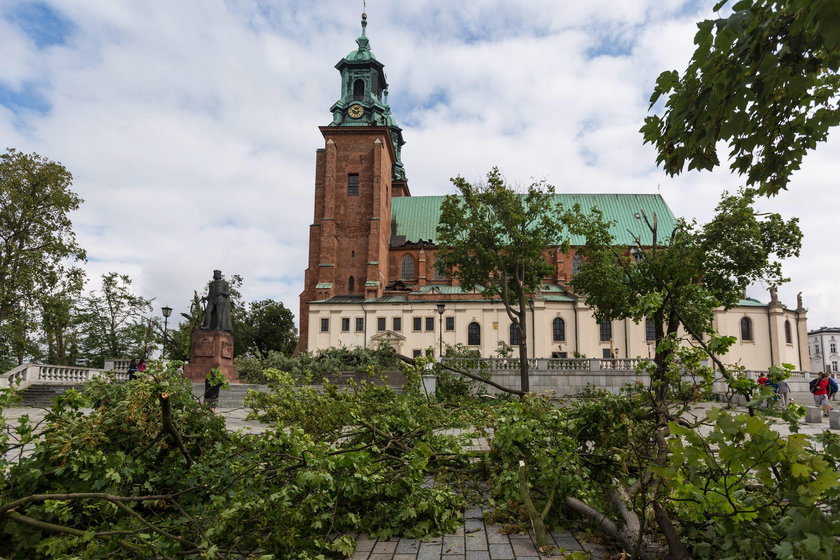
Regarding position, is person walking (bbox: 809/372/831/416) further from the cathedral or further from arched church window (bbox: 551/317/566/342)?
arched church window (bbox: 551/317/566/342)

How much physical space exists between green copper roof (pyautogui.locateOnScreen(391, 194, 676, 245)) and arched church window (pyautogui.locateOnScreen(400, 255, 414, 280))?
7.34 feet

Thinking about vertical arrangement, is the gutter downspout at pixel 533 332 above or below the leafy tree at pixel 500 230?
below

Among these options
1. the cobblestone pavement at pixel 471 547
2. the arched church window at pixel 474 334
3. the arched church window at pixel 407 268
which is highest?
the arched church window at pixel 407 268

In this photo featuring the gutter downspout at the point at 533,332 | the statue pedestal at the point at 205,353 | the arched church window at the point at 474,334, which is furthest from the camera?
the arched church window at the point at 474,334

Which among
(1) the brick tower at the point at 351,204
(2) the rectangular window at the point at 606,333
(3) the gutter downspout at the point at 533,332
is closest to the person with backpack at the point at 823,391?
(3) the gutter downspout at the point at 533,332

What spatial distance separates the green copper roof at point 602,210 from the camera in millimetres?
57350

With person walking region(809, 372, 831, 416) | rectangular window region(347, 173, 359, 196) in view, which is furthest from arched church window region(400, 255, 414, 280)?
person walking region(809, 372, 831, 416)

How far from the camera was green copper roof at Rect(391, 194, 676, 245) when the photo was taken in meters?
57.3

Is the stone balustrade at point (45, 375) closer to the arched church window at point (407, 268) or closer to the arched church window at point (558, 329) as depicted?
the arched church window at point (407, 268)

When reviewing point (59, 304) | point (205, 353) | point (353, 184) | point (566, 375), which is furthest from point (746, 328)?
point (59, 304)

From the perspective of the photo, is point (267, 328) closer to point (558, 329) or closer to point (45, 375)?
point (558, 329)

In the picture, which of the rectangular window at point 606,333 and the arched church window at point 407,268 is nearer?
the rectangular window at point 606,333

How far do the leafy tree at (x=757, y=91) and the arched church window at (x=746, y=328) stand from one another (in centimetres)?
5228

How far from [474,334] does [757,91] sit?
151ft
